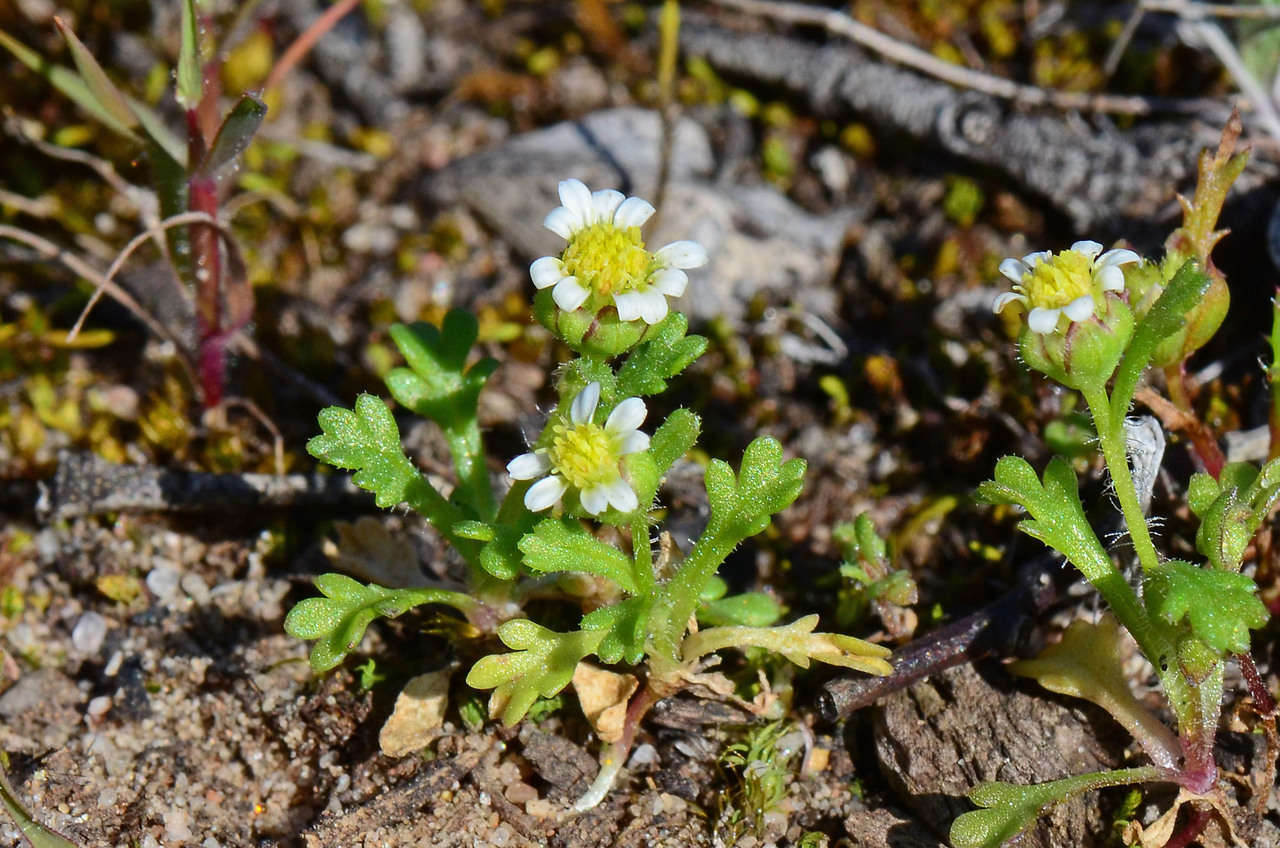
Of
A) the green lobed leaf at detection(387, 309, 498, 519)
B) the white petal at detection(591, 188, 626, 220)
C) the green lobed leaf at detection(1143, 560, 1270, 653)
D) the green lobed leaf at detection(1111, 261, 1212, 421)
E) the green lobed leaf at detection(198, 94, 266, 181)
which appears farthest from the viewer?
the green lobed leaf at detection(387, 309, 498, 519)

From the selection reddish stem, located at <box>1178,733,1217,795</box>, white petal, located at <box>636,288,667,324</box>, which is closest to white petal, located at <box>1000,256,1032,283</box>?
white petal, located at <box>636,288,667,324</box>

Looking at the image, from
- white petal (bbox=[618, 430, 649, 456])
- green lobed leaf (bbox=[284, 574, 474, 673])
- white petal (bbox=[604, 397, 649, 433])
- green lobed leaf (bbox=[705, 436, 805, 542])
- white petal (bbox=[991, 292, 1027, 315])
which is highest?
white petal (bbox=[991, 292, 1027, 315])

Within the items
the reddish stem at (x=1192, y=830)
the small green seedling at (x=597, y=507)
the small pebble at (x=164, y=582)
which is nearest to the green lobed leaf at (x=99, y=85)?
the small green seedling at (x=597, y=507)

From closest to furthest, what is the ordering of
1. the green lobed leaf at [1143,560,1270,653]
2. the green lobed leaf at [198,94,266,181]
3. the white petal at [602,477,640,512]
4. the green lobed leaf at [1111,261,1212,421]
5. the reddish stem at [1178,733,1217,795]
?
the green lobed leaf at [1143,560,1270,653] → the green lobed leaf at [1111,261,1212,421] → the white petal at [602,477,640,512] → the reddish stem at [1178,733,1217,795] → the green lobed leaf at [198,94,266,181]

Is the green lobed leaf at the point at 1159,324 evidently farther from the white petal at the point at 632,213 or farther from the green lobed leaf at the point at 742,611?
the white petal at the point at 632,213

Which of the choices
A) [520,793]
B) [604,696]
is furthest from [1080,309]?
[520,793]

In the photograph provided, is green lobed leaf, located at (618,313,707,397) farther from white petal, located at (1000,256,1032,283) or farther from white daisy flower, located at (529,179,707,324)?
white petal, located at (1000,256,1032,283)

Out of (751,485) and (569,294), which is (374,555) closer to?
(569,294)
